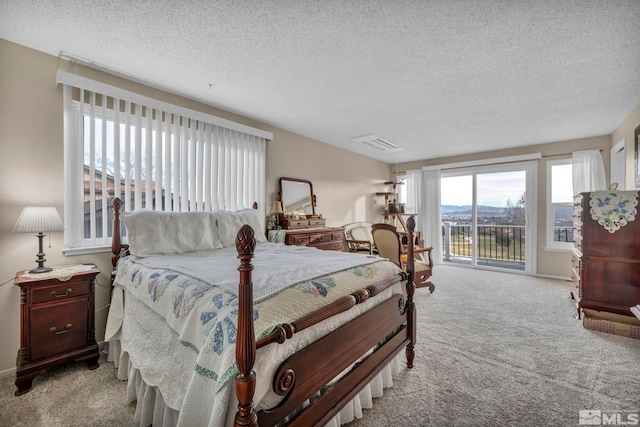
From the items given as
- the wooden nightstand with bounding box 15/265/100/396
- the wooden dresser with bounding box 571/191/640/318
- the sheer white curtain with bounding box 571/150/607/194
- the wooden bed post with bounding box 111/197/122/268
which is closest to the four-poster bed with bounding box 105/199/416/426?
the wooden nightstand with bounding box 15/265/100/396

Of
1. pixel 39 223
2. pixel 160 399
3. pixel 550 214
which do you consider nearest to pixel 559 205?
pixel 550 214

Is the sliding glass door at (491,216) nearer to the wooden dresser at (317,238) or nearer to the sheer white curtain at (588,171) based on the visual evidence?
the sheer white curtain at (588,171)

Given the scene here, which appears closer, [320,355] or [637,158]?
[320,355]

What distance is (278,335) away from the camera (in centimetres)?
101

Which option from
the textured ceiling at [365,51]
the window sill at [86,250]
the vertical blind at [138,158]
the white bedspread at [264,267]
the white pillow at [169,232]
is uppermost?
the textured ceiling at [365,51]

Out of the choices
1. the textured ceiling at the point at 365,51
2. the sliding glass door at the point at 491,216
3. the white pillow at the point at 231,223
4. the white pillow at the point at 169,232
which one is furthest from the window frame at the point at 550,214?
the white pillow at the point at 169,232

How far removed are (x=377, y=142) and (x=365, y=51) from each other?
2.84 m

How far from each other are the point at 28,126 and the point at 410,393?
11.3 ft

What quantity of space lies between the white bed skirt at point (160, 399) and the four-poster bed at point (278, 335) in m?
0.03

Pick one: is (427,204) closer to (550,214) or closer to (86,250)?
(550,214)

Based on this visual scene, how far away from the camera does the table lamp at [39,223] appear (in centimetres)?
186

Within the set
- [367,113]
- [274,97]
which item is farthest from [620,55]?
[274,97]

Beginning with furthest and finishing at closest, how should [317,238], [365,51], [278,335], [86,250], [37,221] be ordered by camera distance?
[317,238], [86,250], [365,51], [37,221], [278,335]

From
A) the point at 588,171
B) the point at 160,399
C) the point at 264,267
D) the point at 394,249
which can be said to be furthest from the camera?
the point at 588,171
